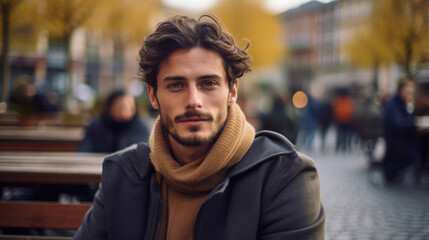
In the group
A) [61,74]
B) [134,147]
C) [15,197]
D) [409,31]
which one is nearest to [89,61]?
[61,74]

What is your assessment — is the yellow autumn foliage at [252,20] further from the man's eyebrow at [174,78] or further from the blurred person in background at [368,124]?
the man's eyebrow at [174,78]

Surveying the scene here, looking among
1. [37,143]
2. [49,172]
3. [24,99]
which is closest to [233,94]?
[49,172]

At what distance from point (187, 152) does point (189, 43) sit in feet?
1.59

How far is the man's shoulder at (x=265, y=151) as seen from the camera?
6.01ft

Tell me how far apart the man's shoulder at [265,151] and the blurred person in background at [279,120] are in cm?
697

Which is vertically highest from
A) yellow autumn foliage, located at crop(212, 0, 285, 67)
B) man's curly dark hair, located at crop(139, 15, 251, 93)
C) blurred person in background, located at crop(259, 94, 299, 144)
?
→ yellow autumn foliage, located at crop(212, 0, 285, 67)

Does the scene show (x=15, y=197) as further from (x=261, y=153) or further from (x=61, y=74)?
(x=61, y=74)

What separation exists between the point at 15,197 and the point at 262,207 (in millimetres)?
4297

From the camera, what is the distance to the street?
483 cm

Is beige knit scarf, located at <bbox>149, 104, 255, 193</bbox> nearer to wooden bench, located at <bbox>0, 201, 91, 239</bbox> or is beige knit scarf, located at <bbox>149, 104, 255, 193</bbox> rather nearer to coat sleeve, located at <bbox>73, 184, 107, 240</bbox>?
coat sleeve, located at <bbox>73, 184, 107, 240</bbox>

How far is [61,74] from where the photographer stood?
36.1m

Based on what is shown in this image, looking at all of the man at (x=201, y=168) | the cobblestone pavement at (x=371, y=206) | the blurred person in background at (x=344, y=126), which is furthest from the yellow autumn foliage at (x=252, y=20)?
the man at (x=201, y=168)

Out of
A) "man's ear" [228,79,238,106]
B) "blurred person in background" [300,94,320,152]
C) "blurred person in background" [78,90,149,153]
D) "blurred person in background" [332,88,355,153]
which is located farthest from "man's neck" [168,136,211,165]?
"blurred person in background" [332,88,355,153]

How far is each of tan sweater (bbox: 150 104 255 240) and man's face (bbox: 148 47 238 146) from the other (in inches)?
2.9
